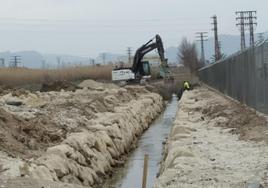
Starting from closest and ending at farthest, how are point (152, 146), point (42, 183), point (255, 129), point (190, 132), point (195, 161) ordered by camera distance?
point (42, 183), point (195, 161), point (255, 129), point (190, 132), point (152, 146)

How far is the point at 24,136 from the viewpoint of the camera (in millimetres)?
14117

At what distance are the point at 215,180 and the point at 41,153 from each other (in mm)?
5030

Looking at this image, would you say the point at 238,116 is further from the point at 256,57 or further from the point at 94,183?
the point at 94,183

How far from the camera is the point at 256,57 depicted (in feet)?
64.3

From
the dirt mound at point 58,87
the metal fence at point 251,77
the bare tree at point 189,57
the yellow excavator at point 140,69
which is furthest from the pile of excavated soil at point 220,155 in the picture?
the bare tree at point 189,57

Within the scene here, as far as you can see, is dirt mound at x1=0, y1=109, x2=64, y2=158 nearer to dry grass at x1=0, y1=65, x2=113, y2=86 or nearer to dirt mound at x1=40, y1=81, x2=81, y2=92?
dirt mound at x1=40, y1=81, x2=81, y2=92

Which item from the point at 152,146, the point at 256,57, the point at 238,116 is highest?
the point at 256,57

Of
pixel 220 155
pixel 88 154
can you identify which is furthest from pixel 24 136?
pixel 220 155

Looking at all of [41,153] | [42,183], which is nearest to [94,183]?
[41,153]

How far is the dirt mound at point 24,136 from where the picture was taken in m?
12.4

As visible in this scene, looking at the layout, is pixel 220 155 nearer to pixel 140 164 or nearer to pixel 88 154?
pixel 88 154

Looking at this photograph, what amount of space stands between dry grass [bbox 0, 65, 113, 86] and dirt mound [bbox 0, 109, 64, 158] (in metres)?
40.1

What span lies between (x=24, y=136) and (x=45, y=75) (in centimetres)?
5052

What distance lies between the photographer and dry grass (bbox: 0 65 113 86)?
58.4 meters
